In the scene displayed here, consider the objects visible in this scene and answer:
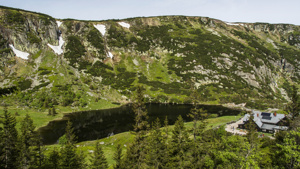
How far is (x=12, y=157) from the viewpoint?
3488 centimetres

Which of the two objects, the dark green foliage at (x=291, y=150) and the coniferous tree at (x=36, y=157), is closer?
the dark green foliage at (x=291, y=150)

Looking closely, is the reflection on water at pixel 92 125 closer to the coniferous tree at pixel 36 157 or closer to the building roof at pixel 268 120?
the coniferous tree at pixel 36 157

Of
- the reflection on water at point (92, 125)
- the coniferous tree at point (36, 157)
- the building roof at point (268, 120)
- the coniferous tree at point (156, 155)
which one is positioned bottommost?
the reflection on water at point (92, 125)

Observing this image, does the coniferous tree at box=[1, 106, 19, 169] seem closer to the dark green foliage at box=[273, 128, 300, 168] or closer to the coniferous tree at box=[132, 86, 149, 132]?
the coniferous tree at box=[132, 86, 149, 132]

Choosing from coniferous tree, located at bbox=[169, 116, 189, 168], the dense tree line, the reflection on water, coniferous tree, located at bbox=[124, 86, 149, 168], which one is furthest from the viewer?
the reflection on water

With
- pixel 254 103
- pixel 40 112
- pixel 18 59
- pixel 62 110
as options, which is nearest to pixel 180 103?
pixel 254 103

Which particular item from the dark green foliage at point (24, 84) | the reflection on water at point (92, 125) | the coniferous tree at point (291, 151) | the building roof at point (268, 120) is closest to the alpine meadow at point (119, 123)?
the dark green foliage at point (24, 84)

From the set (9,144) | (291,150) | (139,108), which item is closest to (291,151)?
(291,150)

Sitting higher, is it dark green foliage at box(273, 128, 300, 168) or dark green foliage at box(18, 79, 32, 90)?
dark green foliage at box(273, 128, 300, 168)

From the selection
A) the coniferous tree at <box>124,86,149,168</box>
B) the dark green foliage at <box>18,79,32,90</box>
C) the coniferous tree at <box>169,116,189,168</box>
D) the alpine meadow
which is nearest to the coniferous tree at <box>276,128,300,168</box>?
the alpine meadow

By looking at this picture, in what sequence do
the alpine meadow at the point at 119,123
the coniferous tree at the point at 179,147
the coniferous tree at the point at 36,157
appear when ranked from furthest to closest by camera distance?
the coniferous tree at the point at 36,157, the coniferous tree at the point at 179,147, the alpine meadow at the point at 119,123

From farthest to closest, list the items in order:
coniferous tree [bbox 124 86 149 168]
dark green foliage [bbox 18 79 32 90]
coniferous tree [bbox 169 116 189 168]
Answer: dark green foliage [bbox 18 79 32 90]
coniferous tree [bbox 169 116 189 168]
coniferous tree [bbox 124 86 149 168]

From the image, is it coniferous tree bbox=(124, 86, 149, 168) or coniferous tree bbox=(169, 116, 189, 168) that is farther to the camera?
coniferous tree bbox=(169, 116, 189, 168)

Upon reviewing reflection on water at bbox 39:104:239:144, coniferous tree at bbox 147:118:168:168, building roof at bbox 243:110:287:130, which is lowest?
reflection on water at bbox 39:104:239:144
